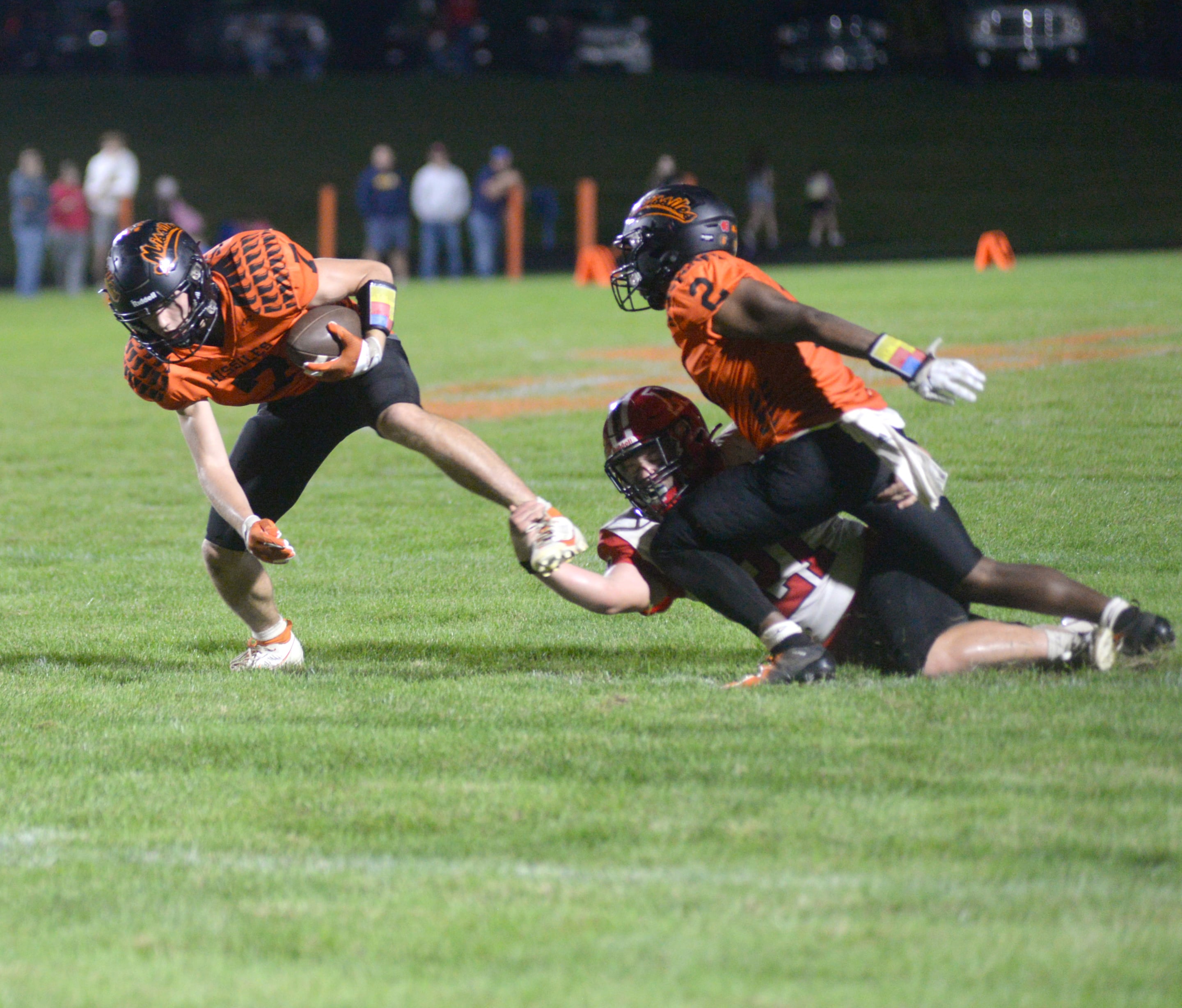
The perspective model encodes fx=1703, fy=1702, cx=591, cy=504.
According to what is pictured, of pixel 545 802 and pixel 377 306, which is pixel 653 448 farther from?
pixel 545 802

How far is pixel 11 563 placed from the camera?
8.43 meters

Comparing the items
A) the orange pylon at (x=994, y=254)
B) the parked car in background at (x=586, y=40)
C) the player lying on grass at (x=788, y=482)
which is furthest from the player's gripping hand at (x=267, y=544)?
the parked car in background at (x=586, y=40)

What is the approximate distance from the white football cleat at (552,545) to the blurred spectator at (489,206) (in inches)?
824

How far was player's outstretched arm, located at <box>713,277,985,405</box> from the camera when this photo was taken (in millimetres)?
4664

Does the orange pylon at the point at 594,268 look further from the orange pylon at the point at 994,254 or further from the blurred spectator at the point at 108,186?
the blurred spectator at the point at 108,186

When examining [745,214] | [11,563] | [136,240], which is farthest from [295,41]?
[136,240]

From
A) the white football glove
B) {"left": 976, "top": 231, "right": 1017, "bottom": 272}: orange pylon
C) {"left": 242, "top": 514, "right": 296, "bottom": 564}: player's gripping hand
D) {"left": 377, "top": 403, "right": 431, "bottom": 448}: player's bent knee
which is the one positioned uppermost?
the white football glove

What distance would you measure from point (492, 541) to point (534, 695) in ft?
11.1

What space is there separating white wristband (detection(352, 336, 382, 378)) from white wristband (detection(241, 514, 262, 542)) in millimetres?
594

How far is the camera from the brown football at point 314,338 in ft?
18.4

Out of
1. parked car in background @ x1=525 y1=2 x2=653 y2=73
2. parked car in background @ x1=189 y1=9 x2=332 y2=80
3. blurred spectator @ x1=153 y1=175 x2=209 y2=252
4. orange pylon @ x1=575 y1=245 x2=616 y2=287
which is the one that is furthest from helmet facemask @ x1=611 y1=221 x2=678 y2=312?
parked car in background @ x1=189 y1=9 x2=332 y2=80

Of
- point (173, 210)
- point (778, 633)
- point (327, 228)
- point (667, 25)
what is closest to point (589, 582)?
point (778, 633)

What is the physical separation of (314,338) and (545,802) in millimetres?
2083

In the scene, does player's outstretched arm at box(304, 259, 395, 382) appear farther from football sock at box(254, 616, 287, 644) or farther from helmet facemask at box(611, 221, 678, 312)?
football sock at box(254, 616, 287, 644)
